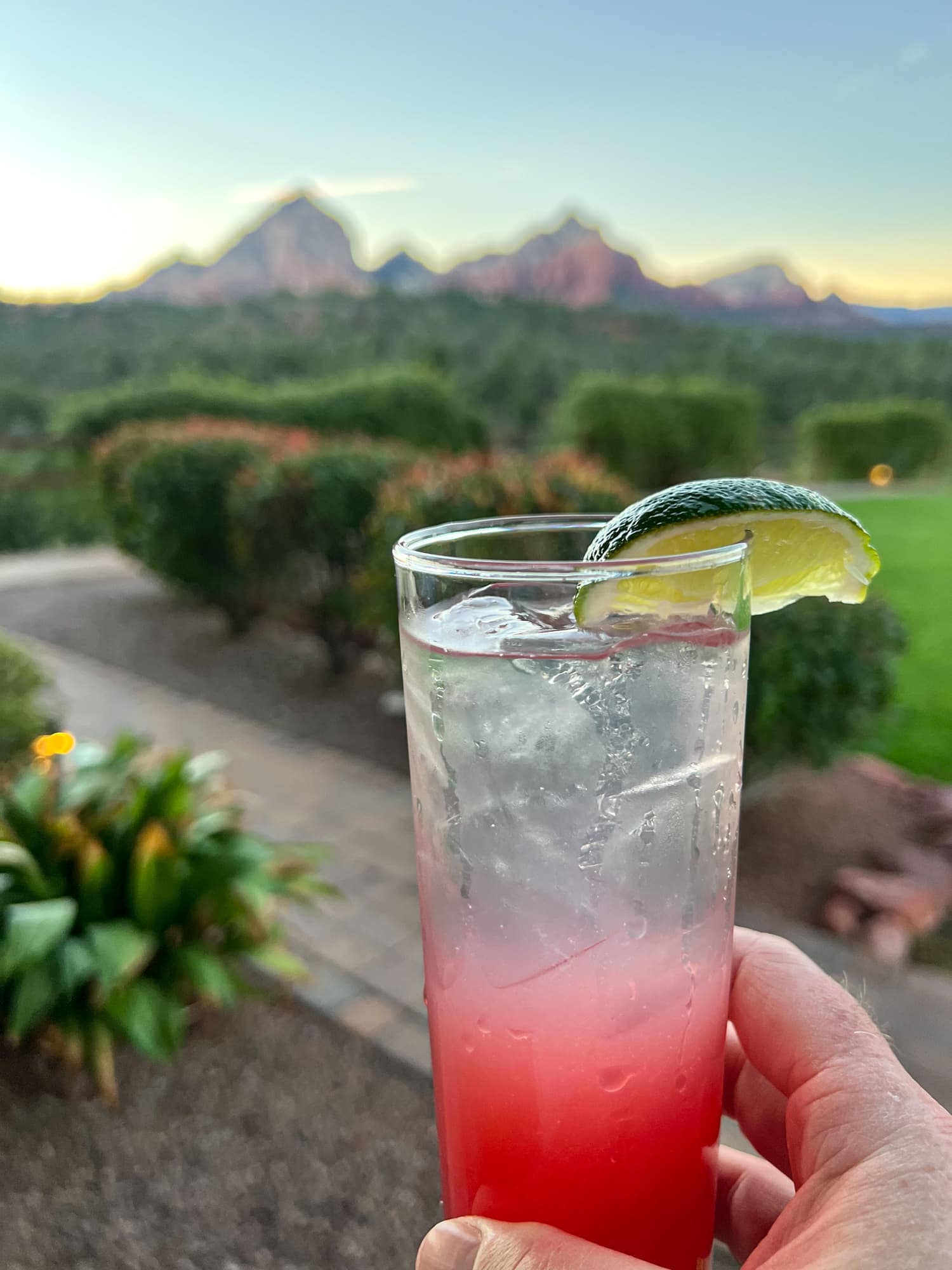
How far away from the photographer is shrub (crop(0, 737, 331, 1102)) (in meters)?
2.37

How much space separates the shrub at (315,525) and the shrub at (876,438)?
11.2 metres

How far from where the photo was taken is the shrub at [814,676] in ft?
11.2

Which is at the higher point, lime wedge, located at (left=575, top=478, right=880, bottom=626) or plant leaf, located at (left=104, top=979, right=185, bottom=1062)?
lime wedge, located at (left=575, top=478, right=880, bottom=626)

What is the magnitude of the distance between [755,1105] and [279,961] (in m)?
1.85

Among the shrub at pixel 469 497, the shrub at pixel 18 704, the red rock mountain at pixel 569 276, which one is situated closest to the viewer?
the shrub at pixel 18 704

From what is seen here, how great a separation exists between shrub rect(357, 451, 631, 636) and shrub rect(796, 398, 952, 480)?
39.6ft

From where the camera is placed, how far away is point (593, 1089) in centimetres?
89

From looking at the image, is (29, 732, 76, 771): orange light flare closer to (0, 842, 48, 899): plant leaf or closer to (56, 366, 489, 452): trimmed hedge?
(0, 842, 48, 899): plant leaf

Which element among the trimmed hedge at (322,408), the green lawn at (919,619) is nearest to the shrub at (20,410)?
the trimmed hedge at (322,408)

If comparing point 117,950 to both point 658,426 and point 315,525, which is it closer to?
point 315,525

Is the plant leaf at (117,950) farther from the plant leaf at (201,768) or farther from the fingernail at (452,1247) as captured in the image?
the fingernail at (452,1247)

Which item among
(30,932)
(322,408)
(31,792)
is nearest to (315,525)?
(31,792)

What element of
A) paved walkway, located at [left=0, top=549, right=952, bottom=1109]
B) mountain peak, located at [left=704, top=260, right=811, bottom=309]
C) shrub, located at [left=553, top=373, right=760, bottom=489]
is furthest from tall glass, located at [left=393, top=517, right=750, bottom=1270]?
mountain peak, located at [left=704, top=260, right=811, bottom=309]

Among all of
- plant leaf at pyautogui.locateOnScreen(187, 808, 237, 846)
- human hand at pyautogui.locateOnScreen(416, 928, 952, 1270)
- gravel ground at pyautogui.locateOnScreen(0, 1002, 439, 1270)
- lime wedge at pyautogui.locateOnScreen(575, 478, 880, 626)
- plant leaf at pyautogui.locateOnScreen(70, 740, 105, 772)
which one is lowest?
gravel ground at pyautogui.locateOnScreen(0, 1002, 439, 1270)
